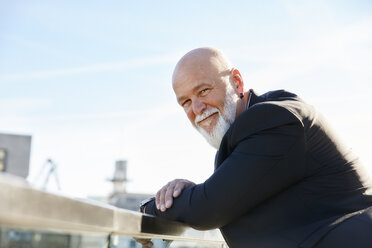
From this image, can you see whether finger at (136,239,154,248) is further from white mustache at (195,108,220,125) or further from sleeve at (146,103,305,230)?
white mustache at (195,108,220,125)

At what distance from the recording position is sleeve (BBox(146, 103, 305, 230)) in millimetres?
1358

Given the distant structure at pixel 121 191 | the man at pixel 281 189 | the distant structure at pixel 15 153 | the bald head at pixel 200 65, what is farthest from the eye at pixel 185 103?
the distant structure at pixel 121 191

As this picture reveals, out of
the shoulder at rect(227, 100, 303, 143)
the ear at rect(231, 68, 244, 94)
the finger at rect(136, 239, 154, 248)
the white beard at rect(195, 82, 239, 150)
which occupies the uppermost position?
the ear at rect(231, 68, 244, 94)

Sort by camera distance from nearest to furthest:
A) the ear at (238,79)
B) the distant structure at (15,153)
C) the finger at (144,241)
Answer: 1. the finger at (144,241)
2. the ear at (238,79)
3. the distant structure at (15,153)

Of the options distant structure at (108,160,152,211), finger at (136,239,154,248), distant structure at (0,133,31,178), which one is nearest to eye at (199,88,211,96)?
finger at (136,239,154,248)

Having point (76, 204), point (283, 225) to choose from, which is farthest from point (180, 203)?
point (76, 204)

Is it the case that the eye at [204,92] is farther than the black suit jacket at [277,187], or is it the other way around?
the eye at [204,92]

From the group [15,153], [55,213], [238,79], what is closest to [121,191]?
[15,153]

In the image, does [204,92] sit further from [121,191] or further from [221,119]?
[121,191]

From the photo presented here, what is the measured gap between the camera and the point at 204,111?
2016 mm

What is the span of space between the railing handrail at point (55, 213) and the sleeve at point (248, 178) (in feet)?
1.09

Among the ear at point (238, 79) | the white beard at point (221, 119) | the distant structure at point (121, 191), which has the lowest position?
the white beard at point (221, 119)

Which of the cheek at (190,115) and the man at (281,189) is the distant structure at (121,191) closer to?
the cheek at (190,115)

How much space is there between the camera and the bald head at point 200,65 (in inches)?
78.4
